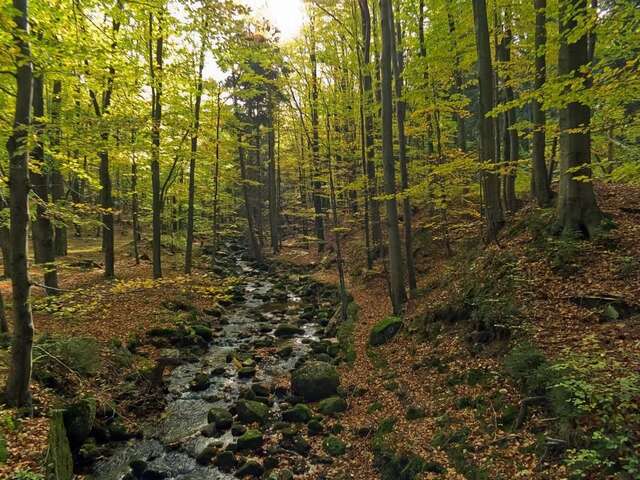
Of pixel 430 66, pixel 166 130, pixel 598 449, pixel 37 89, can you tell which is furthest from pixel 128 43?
pixel 598 449

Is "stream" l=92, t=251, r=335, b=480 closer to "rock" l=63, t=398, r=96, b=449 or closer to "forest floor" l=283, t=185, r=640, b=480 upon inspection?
"rock" l=63, t=398, r=96, b=449

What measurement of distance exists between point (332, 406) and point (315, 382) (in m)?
1.06

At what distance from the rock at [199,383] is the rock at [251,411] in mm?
1916

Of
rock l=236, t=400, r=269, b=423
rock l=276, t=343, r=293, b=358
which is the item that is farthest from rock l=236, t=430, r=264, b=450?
rock l=276, t=343, r=293, b=358

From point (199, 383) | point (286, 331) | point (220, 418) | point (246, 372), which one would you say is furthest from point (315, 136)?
point (220, 418)

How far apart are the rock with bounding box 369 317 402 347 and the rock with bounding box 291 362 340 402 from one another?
191 centimetres

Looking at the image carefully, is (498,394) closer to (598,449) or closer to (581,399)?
(581,399)

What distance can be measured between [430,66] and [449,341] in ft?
33.8

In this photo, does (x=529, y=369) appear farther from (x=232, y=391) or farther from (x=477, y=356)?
(x=232, y=391)

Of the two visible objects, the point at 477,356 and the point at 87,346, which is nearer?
the point at 477,356


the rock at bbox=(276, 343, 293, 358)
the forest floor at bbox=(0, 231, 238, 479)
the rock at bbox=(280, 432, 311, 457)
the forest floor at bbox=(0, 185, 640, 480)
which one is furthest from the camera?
the rock at bbox=(276, 343, 293, 358)

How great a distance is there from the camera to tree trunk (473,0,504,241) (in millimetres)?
11000

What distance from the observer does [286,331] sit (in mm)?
16047

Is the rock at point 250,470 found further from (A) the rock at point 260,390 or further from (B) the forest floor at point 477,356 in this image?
(A) the rock at point 260,390
